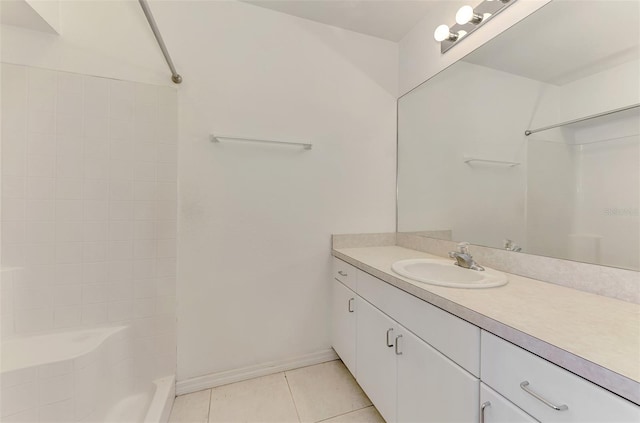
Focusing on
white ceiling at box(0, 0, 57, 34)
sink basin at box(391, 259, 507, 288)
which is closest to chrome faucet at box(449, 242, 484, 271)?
sink basin at box(391, 259, 507, 288)

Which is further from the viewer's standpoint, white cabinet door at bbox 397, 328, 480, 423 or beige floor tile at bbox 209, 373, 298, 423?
beige floor tile at bbox 209, 373, 298, 423

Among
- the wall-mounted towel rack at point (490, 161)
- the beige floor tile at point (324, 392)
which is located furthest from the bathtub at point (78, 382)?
the wall-mounted towel rack at point (490, 161)

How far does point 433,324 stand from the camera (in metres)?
0.89

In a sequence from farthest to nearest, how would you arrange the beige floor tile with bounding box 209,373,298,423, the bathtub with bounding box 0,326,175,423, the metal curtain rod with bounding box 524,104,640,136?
the beige floor tile with bounding box 209,373,298,423 → the bathtub with bounding box 0,326,175,423 → the metal curtain rod with bounding box 524,104,640,136

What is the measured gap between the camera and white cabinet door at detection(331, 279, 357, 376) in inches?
57.9

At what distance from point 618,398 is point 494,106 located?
1379 mm

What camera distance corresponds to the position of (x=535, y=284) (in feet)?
3.35

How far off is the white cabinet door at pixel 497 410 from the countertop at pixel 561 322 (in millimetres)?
168

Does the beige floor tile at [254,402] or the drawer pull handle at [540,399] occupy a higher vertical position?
the drawer pull handle at [540,399]

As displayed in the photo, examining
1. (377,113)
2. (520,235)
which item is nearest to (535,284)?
(520,235)

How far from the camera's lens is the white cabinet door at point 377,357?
1.12 meters

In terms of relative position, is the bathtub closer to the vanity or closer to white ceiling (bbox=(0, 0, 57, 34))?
the vanity

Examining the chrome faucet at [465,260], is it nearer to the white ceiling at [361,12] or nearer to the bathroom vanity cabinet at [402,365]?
the bathroom vanity cabinet at [402,365]

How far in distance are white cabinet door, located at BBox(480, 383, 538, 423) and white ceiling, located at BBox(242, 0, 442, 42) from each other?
2.04 metres
